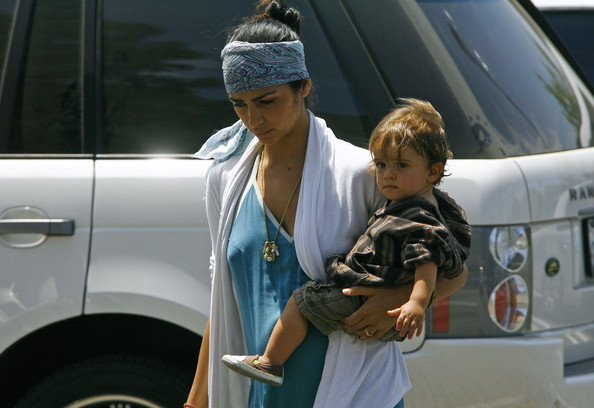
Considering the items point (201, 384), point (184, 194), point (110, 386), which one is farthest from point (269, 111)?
point (110, 386)

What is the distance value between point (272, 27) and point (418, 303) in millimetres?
777

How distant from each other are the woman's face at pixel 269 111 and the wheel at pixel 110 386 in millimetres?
1237

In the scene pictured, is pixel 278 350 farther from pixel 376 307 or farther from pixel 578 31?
pixel 578 31

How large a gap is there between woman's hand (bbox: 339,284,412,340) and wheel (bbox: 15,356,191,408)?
3.98 feet

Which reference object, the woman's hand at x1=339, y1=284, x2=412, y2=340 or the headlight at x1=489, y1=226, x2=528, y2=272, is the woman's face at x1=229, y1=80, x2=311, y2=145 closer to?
the woman's hand at x1=339, y1=284, x2=412, y2=340

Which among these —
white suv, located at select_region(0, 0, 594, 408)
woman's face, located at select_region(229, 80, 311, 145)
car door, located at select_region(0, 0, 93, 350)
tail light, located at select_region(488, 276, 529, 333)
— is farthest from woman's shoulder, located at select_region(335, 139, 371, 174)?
car door, located at select_region(0, 0, 93, 350)

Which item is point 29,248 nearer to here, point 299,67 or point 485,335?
point 299,67

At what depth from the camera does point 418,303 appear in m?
1.84

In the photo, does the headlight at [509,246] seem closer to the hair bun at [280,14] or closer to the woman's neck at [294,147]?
the woman's neck at [294,147]

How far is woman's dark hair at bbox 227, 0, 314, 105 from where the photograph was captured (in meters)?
2.07

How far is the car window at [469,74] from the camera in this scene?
291 centimetres

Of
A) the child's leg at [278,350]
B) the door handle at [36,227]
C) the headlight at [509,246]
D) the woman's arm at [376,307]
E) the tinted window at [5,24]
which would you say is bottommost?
the child's leg at [278,350]

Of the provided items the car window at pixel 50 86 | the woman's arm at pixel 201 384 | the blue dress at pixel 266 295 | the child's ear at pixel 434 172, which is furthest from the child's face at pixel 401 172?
the car window at pixel 50 86

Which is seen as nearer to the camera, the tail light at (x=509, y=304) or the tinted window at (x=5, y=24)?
the tail light at (x=509, y=304)
